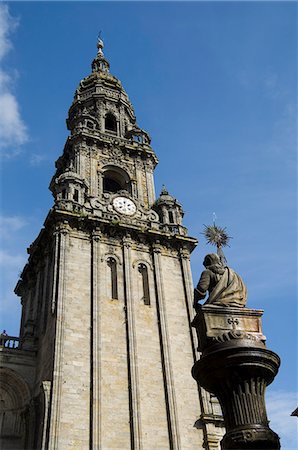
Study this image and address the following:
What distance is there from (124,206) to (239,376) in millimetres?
22654

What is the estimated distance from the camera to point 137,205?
104 ft

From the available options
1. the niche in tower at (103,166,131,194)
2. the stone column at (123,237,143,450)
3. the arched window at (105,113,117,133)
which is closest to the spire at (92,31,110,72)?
the arched window at (105,113,117,133)

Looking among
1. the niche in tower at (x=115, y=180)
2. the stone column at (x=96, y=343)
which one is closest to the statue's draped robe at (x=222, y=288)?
the stone column at (x=96, y=343)

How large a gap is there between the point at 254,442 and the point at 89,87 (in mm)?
38069

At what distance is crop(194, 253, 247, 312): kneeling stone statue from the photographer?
10617 millimetres

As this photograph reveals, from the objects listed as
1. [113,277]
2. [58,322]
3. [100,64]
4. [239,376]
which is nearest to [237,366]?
[239,376]

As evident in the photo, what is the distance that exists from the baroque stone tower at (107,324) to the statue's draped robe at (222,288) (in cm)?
1213

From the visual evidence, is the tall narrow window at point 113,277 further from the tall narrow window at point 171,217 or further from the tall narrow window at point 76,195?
the tall narrow window at point 171,217

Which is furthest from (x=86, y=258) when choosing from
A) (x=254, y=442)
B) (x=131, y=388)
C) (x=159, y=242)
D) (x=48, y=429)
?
(x=254, y=442)

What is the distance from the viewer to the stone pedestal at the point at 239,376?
8.73 m

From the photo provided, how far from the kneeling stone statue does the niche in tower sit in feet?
76.2

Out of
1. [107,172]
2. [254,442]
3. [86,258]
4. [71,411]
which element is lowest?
[254,442]

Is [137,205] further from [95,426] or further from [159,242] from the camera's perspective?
[95,426]

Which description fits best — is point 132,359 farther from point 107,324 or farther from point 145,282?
point 145,282
